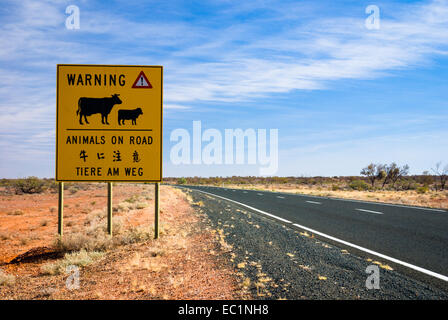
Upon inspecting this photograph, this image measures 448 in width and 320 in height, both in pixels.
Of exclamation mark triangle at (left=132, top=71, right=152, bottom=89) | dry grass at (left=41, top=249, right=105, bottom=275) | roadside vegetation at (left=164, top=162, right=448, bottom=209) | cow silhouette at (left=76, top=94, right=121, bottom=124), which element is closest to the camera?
dry grass at (left=41, top=249, right=105, bottom=275)

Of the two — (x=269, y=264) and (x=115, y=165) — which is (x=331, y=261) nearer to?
(x=269, y=264)

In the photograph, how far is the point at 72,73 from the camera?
7.62m

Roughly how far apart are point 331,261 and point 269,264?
1161mm

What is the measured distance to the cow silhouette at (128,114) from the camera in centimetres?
755

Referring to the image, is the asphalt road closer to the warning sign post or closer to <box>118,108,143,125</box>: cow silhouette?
the warning sign post

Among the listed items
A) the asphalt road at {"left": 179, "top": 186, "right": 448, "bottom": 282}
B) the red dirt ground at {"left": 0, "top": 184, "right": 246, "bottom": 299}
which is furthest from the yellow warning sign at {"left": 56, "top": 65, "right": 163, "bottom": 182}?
the asphalt road at {"left": 179, "top": 186, "right": 448, "bottom": 282}

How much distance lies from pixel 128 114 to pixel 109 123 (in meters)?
0.51

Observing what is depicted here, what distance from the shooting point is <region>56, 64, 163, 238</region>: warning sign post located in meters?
7.51

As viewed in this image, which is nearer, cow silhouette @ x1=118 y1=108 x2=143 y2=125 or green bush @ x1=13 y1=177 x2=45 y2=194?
cow silhouette @ x1=118 y1=108 x2=143 y2=125

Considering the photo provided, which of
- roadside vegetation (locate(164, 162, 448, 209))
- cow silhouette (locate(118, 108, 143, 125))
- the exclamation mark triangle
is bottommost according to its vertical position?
roadside vegetation (locate(164, 162, 448, 209))

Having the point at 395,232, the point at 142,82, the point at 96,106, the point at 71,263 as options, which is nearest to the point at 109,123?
the point at 96,106

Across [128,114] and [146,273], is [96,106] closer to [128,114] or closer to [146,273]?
[128,114]
